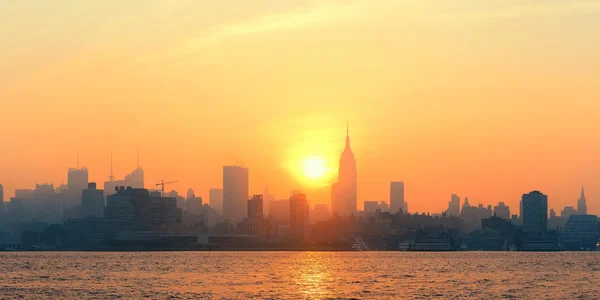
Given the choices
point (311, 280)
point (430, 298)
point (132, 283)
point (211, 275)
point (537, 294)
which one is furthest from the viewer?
point (211, 275)

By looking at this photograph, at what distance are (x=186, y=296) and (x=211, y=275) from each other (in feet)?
195

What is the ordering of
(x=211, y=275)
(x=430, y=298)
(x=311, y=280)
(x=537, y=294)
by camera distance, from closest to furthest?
(x=430, y=298), (x=537, y=294), (x=311, y=280), (x=211, y=275)

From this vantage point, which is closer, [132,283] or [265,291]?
[265,291]

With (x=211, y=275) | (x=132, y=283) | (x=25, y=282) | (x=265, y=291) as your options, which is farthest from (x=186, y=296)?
(x=211, y=275)

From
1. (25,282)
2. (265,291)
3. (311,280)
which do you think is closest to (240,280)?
(311,280)

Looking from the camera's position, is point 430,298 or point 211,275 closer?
point 430,298

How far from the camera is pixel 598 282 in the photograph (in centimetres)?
17838

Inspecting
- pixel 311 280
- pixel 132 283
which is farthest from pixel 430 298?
pixel 132 283

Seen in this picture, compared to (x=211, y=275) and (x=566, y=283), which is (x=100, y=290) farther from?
(x=566, y=283)

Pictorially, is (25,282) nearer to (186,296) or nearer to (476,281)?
(186,296)

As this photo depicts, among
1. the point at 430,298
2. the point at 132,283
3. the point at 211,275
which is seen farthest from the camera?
the point at 211,275

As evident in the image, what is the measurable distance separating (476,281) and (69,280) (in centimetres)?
7888

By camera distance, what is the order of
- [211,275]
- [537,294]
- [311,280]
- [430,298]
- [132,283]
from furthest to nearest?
1. [211,275]
2. [311,280]
3. [132,283]
4. [537,294]
5. [430,298]

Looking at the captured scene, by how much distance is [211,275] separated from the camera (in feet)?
643
